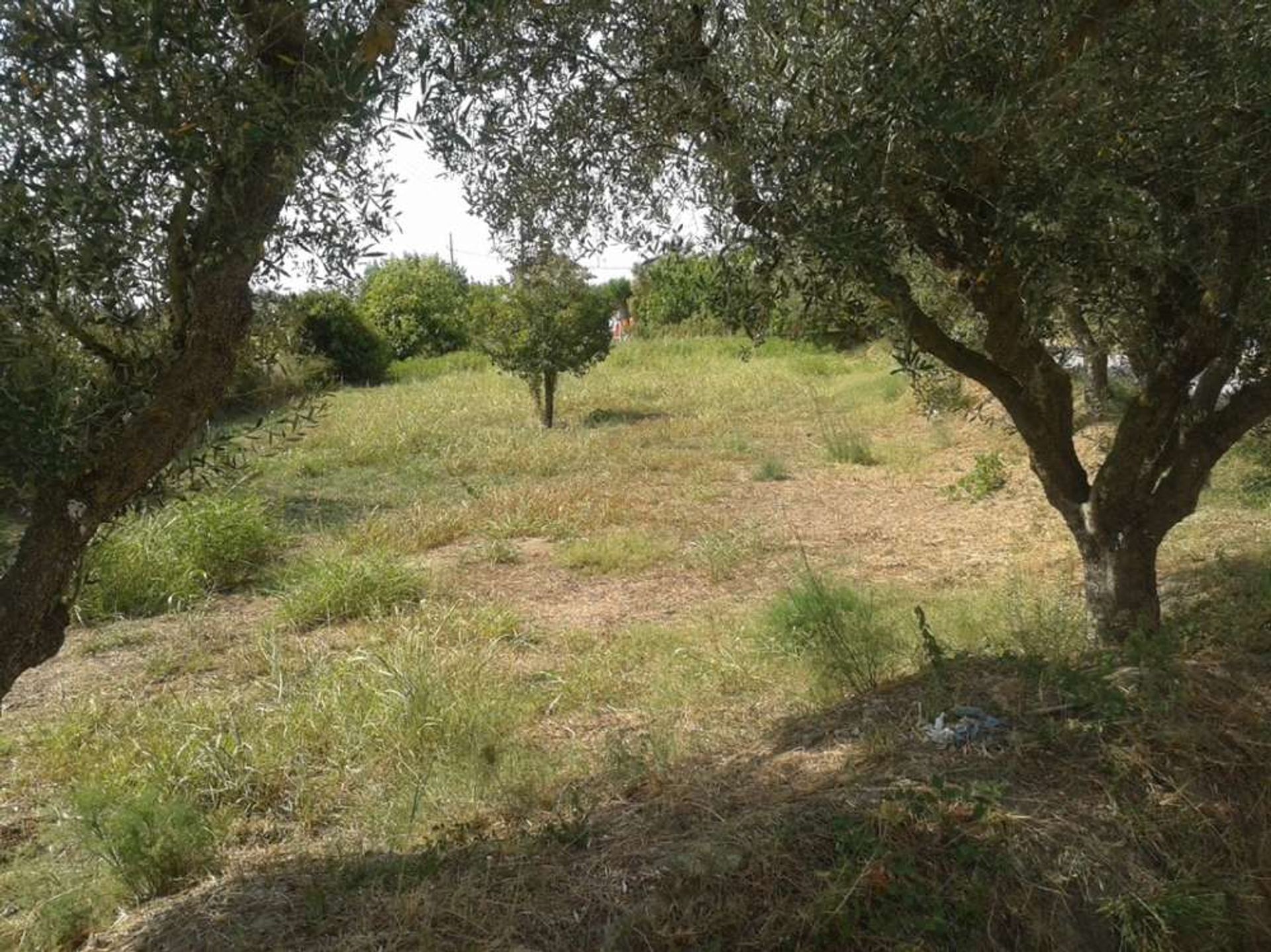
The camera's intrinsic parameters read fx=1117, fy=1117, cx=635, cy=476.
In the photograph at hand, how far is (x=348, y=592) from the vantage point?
8047mm

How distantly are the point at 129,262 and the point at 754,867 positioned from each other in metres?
2.64

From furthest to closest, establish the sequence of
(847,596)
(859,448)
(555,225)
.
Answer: (859,448) → (847,596) → (555,225)

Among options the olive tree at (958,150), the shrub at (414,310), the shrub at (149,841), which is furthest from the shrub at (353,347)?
the shrub at (149,841)

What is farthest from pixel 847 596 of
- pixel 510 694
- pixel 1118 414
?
pixel 1118 414

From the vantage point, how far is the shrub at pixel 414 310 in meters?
31.3

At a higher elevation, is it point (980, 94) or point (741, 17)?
point (741, 17)

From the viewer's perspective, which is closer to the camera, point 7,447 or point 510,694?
point 7,447

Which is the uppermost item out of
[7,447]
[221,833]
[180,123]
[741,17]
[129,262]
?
[741,17]

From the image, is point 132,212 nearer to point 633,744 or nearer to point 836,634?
point 633,744

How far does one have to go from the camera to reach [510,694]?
5.99 m

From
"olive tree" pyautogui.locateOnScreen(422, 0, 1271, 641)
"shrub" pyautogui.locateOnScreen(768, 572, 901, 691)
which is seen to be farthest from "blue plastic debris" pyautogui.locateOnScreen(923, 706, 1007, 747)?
"olive tree" pyautogui.locateOnScreen(422, 0, 1271, 641)

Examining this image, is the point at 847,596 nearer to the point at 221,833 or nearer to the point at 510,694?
the point at 510,694

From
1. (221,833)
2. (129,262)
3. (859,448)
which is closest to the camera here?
(129,262)

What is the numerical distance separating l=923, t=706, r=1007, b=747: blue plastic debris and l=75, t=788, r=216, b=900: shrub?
2.85m
